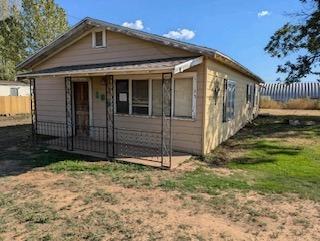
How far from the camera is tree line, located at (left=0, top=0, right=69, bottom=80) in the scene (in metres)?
29.5

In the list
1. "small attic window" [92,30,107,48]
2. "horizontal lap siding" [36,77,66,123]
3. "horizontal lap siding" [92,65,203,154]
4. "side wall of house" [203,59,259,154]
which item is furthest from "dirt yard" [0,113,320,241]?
"small attic window" [92,30,107,48]

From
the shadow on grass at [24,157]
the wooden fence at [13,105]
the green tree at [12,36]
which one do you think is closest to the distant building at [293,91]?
the wooden fence at [13,105]

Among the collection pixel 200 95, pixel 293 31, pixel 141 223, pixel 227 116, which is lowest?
pixel 141 223

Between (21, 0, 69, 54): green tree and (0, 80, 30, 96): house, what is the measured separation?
461cm

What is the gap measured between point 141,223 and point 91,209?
101 cm

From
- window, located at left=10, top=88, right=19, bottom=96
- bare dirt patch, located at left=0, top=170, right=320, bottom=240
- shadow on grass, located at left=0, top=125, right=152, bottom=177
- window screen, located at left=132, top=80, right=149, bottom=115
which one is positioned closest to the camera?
bare dirt patch, located at left=0, top=170, right=320, bottom=240

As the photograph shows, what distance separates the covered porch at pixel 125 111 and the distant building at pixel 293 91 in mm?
31706

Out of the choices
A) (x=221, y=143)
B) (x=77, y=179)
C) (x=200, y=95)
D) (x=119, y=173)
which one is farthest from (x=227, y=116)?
(x=77, y=179)

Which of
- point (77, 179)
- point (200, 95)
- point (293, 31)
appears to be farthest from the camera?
point (293, 31)

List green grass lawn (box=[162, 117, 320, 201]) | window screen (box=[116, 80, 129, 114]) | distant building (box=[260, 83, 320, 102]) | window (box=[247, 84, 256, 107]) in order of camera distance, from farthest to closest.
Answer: distant building (box=[260, 83, 320, 102]) → window (box=[247, 84, 256, 107]) → window screen (box=[116, 80, 129, 114]) → green grass lawn (box=[162, 117, 320, 201])

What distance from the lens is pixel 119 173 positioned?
7320 mm

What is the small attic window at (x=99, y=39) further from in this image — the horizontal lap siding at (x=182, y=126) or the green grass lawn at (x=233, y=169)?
the green grass lawn at (x=233, y=169)

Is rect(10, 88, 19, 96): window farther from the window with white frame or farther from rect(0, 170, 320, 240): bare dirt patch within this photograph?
rect(0, 170, 320, 240): bare dirt patch

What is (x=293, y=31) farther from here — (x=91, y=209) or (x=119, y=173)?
(x=91, y=209)
